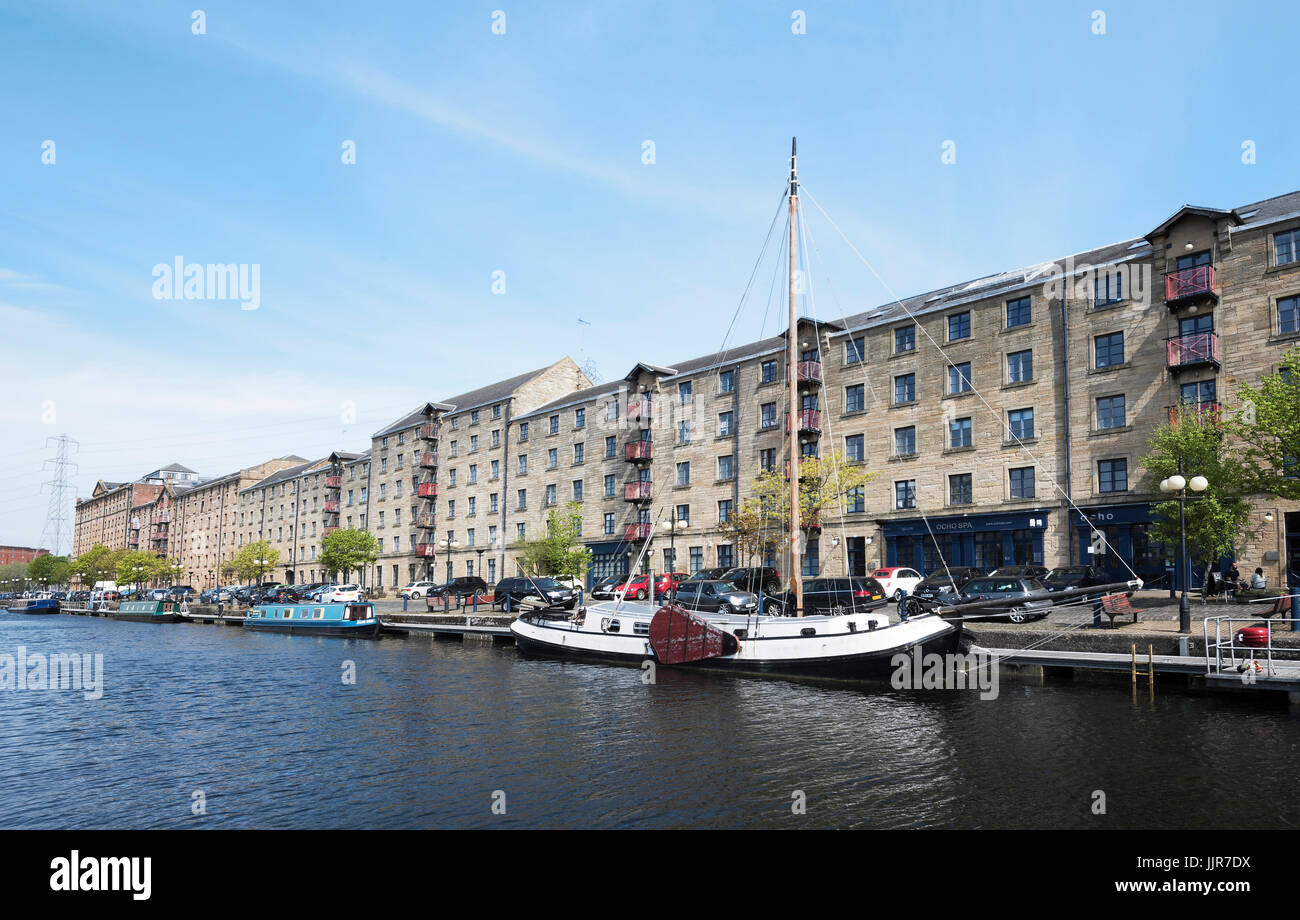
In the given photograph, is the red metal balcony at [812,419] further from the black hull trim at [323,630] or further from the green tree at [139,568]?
the green tree at [139,568]

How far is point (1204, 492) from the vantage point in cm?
3141

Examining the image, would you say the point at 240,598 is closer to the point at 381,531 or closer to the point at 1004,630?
the point at 381,531

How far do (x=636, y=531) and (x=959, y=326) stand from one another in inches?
974

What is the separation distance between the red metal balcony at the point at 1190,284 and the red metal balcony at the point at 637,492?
3247 centimetres

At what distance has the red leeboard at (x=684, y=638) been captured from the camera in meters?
26.2

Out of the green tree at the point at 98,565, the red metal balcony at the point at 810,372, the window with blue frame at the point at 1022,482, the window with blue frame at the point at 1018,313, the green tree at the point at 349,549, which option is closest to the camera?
the window with blue frame at the point at 1022,482

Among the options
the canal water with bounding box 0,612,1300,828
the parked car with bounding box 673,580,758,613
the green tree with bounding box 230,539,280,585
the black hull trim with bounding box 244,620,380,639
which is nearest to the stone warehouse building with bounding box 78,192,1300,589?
the parked car with bounding box 673,580,758,613

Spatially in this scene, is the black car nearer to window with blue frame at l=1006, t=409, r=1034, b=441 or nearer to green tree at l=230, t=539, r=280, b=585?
window with blue frame at l=1006, t=409, r=1034, b=441

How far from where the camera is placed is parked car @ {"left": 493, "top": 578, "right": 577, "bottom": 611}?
43.1 meters

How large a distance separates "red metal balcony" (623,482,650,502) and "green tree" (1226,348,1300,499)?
1353 inches

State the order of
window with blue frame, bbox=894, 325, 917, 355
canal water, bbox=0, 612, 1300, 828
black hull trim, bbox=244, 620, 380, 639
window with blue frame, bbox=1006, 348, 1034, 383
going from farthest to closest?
1. black hull trim, bbox=244, 620, 380, 639
2. window with blue frame, bbox=894, 325, 917, 355
3. window with blue frame, bbox=1006, 348, 1034, 383
4. canal water, bbox=0, 612, 1300, 828

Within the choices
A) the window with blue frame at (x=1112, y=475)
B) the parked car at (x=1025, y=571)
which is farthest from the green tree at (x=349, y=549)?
the window with blue frame at (x=1112, y=475)

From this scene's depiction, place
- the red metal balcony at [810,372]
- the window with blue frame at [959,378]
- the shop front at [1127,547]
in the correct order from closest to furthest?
the shop front at [1127,547] < the window with blue frame at [959,378] < the red metal balcony at [810,372]
